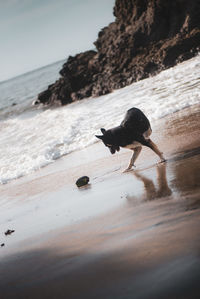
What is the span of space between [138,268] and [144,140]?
3.19 meters

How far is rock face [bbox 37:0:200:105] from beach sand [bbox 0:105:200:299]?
18.1 m

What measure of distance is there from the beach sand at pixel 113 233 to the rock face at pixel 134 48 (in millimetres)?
18088

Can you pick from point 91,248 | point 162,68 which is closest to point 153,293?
point 91,248

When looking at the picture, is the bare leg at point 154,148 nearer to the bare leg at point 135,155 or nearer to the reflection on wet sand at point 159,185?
the reflection on wet sand at point 159,185

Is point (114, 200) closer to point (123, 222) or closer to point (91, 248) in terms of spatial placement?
point (123, 222)

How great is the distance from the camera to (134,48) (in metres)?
26.9

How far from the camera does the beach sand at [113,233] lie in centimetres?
280

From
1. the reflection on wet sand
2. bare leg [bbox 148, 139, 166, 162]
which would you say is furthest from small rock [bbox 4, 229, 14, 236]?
bare leg [bbox 148, 139, 166, 162]

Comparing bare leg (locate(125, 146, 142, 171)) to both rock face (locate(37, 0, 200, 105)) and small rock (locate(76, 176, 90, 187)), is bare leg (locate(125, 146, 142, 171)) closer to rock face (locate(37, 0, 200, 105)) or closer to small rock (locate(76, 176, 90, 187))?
small rock (locate(76, 176, 90, 187))

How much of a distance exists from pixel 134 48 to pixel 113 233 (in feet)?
83.9

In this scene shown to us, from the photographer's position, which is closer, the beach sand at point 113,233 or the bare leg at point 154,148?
the beach sand at point 113,233

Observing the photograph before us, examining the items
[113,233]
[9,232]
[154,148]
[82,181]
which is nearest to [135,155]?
[154,148]

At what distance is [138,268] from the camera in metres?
2.93

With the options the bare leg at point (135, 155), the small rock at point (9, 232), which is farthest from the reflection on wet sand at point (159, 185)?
the small rock at point (9, 232)
